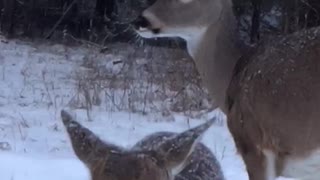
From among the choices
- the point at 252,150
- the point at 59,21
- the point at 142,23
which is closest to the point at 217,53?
the point at 142,23

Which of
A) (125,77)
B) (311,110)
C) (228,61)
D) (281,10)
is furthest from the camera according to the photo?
(281,10)

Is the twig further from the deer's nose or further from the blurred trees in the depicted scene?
the deer's nose

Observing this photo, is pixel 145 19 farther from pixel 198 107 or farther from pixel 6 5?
pixel 6 5

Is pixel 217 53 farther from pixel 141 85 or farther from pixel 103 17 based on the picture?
pixel 103 17

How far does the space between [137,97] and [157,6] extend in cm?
578

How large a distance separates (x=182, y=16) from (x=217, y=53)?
365 mm

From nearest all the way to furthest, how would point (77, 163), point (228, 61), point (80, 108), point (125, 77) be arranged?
1. point (228, 61)
2. point (77, 163)
3. point (80, 108)
4. point (125, 77)

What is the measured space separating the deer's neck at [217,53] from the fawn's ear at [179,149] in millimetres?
2426

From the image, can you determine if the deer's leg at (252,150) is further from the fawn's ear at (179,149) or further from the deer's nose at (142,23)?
the fawn's ear at (179,149)

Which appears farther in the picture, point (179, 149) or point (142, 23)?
point (142, 23)

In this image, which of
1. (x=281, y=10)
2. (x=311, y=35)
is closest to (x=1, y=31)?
(x=281, y=10)

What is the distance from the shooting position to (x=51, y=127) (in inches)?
420

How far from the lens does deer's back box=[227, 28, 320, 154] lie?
5.78m

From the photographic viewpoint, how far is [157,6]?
23.0 feet
